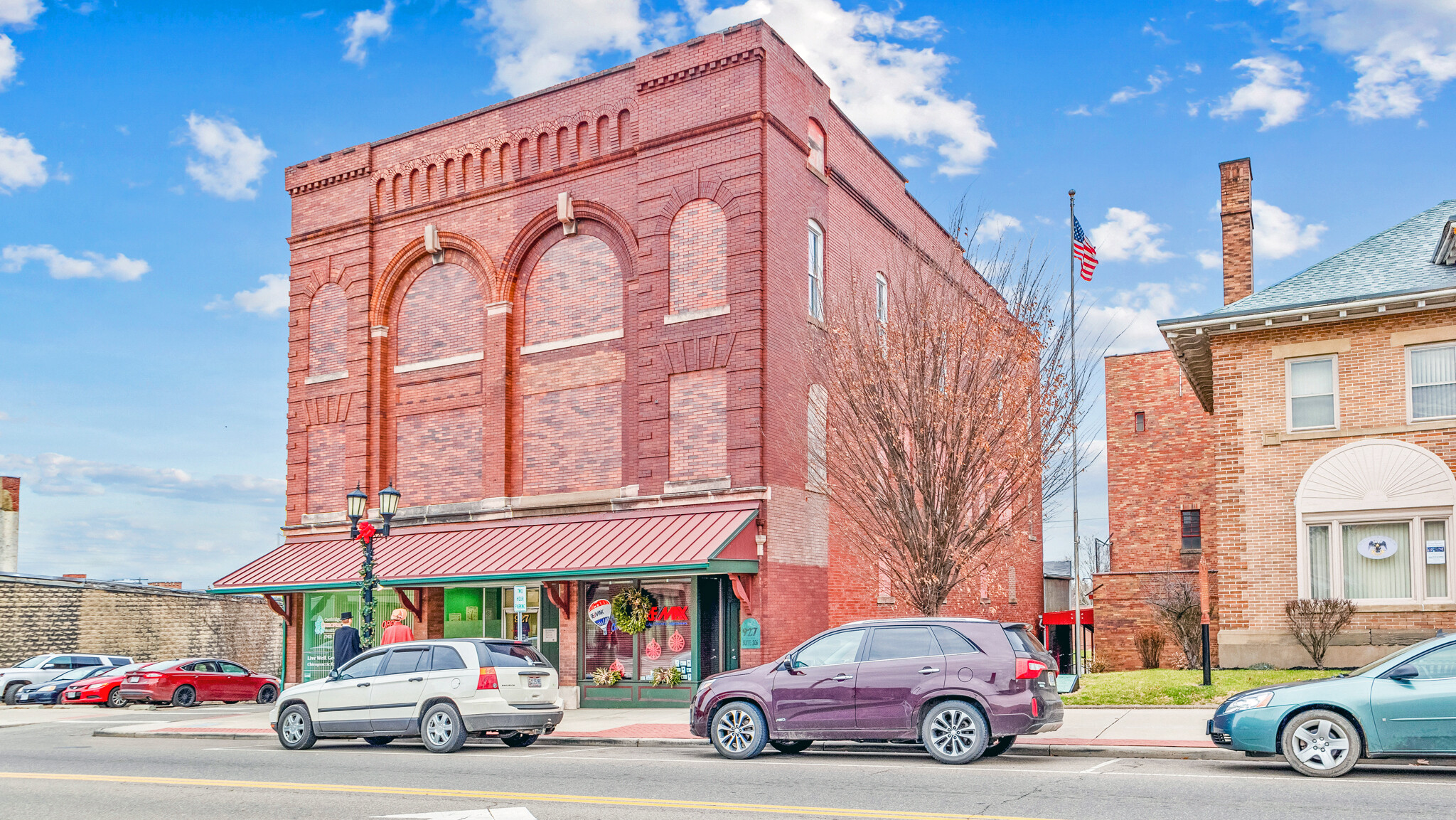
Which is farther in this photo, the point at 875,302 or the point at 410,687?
the point at 875,302

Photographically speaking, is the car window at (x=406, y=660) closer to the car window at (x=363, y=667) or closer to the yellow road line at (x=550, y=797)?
the car window at (x=363, y=667)

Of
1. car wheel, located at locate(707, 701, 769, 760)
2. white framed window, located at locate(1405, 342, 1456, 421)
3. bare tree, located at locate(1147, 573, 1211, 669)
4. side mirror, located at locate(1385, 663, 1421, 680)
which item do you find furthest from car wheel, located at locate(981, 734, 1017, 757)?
bare tree, located at locate(1147, 573, 1211, 669)

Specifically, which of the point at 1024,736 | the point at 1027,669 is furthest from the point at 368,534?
the point at 1027,669

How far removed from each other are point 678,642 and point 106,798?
12334mm

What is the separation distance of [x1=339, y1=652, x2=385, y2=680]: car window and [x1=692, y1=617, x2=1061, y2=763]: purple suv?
487 centimetres

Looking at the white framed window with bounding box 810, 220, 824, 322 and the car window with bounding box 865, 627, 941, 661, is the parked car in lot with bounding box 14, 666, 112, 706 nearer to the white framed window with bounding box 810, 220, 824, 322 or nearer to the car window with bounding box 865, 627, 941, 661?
the white framed window with bounding box 810, 220, 824, 322

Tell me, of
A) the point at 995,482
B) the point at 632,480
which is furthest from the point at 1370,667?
the point at 632,480

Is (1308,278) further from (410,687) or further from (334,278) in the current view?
(334,278)

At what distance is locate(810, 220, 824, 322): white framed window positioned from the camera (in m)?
25.4

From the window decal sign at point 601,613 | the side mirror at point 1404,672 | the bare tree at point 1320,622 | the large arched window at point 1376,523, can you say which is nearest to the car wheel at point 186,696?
the window decal sign at point 601,613

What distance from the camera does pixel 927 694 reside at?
13.3 m

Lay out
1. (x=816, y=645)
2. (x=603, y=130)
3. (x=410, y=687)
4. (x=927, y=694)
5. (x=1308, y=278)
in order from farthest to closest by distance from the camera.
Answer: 1. (x=603, y=130)
2. (x=1308, y=278)
3. (x=410, y=687)
4. (x=816, y=645)
5. (x=927, y=694)

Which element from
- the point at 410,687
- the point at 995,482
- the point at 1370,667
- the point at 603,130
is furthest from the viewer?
the point at 603,130

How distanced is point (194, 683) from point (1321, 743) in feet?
86.9
